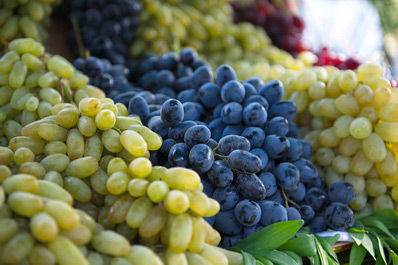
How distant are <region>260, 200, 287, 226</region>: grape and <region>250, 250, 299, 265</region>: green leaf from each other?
67 millimetres

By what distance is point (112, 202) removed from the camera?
0.74m

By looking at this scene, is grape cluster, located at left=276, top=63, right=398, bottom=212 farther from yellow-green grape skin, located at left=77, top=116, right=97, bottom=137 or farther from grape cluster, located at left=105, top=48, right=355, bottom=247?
yellow-green grape skin, located at left=77, top=116, right=97, bottom=137

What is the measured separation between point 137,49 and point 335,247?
1.13 metres

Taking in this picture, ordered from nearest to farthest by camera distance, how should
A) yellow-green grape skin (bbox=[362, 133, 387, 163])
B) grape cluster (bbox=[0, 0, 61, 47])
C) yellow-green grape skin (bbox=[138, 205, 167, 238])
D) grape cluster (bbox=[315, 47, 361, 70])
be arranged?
yellow-green grape skin (bbox=[138, 205, 167, 238]), yellow-green grape skin (bbox=[362, 133, 387, 163]), grape cluster (bbox=[0, 0, 61, 47]), grape cluster (bbox=[315, 47, 361, 70])

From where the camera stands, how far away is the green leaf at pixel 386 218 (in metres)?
1.02

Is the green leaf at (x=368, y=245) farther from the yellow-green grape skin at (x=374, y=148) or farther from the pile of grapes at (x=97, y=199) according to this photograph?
the pile of grapes at (x=97, y=199)

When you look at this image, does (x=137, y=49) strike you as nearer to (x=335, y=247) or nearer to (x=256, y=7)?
(x=256, y=7)

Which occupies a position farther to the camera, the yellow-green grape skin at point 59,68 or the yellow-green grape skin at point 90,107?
the yellow-green grape skin at point 59,68

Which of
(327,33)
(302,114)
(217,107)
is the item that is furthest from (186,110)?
(327,33)

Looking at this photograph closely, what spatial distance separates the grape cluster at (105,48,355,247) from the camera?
32.0 inches

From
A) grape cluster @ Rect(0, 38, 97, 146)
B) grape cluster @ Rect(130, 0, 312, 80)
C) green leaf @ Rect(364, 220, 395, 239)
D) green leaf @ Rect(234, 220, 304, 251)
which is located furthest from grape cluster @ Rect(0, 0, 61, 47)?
green leaf @ Rect(364, 220, 395, 239)

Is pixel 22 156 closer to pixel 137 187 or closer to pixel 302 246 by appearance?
pixel 137 187

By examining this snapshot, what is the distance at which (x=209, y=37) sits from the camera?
1.82 m

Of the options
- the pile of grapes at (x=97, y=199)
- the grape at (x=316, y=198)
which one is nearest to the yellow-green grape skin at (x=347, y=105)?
the grape at (x=316, y=198)
